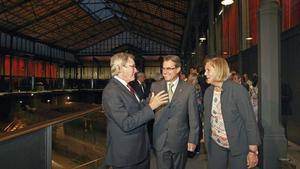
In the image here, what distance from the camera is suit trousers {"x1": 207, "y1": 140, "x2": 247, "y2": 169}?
3148 millimetres

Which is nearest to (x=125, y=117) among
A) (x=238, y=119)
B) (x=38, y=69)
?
(x=238, y=119)

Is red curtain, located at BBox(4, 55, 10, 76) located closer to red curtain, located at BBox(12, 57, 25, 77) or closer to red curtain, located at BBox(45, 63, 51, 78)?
red curtain, located at BBox(12, 57, 25, 77)

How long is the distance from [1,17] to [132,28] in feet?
54.8

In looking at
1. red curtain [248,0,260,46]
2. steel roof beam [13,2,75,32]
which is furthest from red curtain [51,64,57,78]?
red curtain [248,0,260,46]

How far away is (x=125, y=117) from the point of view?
2.65 meters

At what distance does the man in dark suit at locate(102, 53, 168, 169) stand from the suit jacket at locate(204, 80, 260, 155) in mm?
682

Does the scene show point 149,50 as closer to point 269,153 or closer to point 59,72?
point 59,72

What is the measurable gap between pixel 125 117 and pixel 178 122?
910 millimetres

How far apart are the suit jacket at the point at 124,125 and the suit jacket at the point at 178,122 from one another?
1.88 ft

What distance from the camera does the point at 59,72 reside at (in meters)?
39.9

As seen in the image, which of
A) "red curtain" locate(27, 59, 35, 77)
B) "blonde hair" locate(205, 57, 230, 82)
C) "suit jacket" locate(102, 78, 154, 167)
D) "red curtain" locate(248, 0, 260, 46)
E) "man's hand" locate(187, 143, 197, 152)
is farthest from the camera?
"red curtain" locate(27, 59, 35, 77)

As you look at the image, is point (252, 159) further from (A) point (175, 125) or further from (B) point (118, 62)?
(B) point (118, 62)

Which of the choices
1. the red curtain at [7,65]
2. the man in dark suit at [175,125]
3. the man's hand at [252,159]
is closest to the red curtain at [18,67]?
the red curtain at [7,65]

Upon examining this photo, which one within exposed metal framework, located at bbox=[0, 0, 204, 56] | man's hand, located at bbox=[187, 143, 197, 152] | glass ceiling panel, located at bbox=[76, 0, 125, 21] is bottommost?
man's hand, located at bbox=[187, 143, 197, 152]
